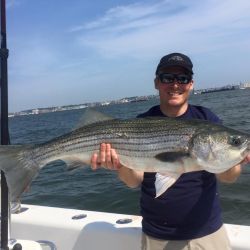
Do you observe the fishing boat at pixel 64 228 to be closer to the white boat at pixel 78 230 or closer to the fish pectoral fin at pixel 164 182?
the white boat at pixel 78 230

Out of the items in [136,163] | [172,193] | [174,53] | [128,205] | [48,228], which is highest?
[174,53]

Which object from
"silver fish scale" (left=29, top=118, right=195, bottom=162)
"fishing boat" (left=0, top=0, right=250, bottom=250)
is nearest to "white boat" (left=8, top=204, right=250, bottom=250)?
"fishing boat" (left=0, top=0, right=250, bottom=250)

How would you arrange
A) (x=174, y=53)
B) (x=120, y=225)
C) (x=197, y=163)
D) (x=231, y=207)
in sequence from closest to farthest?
(x=197, y=163), (x=174, y=53), (x=120, y=225), (x=231, y=207)

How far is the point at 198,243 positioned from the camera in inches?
145

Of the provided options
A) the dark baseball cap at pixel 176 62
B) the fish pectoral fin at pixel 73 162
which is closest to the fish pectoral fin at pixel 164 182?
the fish pectoral fin at pixel 73 162

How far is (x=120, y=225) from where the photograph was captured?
16.0 feet

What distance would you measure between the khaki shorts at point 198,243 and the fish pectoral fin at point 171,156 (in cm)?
76

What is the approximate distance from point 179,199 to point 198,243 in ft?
1.38

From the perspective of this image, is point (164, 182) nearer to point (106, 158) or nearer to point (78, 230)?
point (106, 158)

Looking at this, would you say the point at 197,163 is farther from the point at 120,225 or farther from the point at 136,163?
the point at 120,225

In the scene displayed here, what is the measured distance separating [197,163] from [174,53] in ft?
3.75

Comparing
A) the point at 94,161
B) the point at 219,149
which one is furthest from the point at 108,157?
the point at 219,149

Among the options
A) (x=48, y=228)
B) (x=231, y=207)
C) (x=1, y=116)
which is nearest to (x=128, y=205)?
(x=231, y=207)

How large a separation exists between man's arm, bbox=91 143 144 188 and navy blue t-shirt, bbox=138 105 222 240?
181 millimetres
